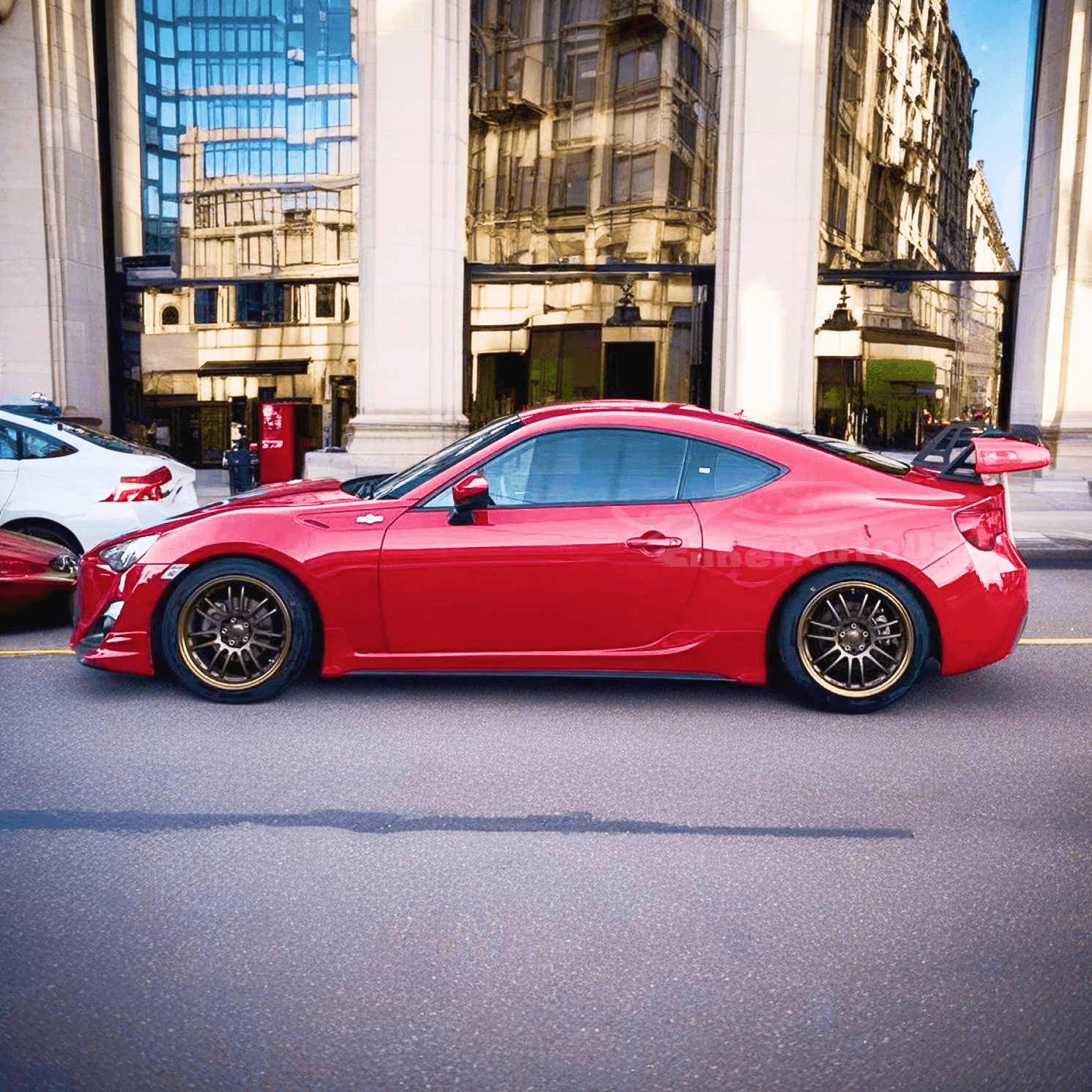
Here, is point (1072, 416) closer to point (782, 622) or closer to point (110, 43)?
point (782, 622)

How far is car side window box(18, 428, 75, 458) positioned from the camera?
28.1ft

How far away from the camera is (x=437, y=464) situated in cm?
579

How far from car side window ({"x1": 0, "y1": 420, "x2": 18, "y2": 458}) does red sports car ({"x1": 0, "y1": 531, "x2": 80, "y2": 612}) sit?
4.74ft

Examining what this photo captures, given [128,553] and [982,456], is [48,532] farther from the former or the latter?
[982,456]

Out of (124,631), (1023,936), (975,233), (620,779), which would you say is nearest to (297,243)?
(975,233)

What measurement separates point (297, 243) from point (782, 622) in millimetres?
13913

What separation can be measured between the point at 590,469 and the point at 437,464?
848 millimetres

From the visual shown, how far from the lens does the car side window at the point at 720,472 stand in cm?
541

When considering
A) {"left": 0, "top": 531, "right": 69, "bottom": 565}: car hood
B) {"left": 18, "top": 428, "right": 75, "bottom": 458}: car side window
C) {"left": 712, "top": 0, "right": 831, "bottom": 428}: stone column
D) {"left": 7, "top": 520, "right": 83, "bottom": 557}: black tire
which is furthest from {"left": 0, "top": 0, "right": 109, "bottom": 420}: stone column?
{"left": 0, "top": 531, "right": 69, "bottom": 565}: car hood

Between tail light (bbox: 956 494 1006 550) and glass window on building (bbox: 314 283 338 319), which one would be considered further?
glass window on building (bbox: 314 283 338 319)

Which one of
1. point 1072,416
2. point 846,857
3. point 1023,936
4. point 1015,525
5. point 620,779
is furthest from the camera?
point 1072,416

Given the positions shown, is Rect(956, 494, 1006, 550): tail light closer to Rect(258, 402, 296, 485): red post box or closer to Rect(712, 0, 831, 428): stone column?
Rect(712, 0, 831, 428): stone column

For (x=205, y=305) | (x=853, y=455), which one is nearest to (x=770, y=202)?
(x=205, y=305)

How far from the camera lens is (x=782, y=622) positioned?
531cm
